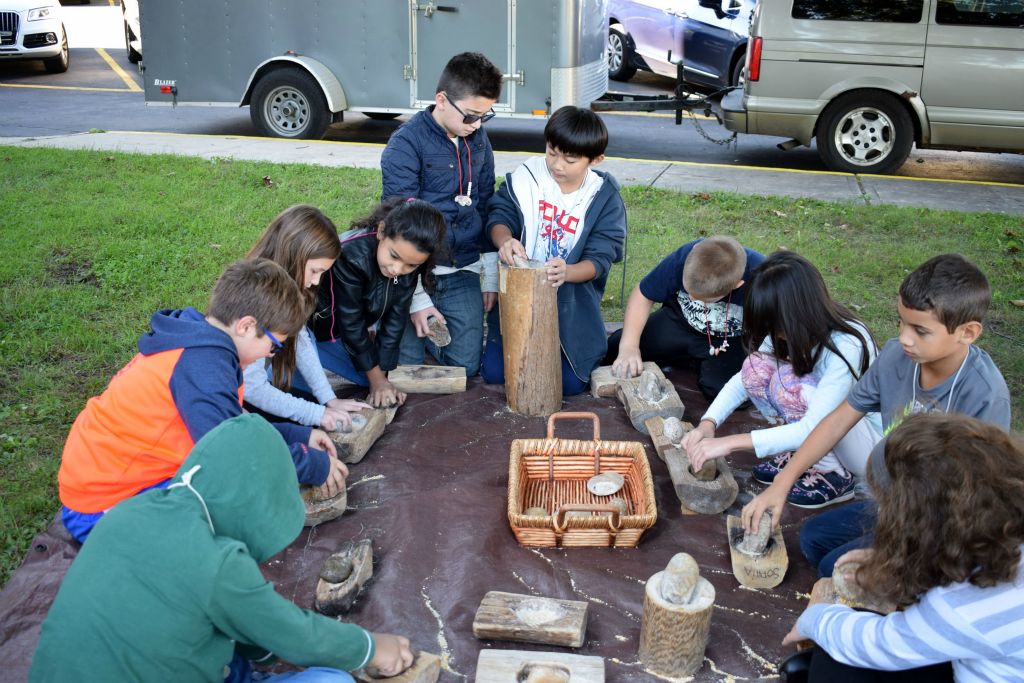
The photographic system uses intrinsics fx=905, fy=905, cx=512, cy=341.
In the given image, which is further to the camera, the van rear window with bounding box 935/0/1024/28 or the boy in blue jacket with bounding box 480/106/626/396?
the van rear window with bounding box 935/0/1024/28

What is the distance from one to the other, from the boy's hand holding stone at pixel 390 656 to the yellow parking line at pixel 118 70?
36.0 ft

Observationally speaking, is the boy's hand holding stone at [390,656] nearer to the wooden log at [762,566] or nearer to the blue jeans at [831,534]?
the wooden log at [762,566]

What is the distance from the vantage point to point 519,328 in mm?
3514

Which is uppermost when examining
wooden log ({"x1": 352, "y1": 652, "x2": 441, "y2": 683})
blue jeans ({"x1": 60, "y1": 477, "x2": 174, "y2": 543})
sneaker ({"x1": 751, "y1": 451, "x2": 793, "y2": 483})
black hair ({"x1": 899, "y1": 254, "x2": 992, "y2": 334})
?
black hair ({"x1": 899, "y1": 254, "x2": 992, "y2": 334})

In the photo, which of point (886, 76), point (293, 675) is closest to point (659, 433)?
point (293, 675)

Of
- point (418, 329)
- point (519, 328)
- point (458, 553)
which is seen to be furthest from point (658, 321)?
point (458, 553)

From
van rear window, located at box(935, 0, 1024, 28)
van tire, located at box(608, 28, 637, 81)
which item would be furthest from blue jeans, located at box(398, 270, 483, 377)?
van tire, located at box(608, 28, 637, 81)

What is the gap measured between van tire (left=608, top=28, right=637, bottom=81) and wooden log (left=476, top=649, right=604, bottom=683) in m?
9.89

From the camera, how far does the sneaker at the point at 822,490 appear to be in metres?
2.95

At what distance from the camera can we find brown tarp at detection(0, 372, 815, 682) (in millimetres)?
2318

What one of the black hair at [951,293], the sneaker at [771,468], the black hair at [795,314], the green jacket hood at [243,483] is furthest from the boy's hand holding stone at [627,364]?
the green jacket hood at [243,483]

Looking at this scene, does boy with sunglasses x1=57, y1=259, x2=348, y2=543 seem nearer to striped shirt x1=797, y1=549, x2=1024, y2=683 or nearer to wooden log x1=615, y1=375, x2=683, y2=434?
wooden log x1=615, y1=375, x2=683, y2=434

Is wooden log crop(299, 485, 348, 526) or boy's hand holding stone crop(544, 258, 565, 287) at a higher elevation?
boy's hand holding stone crop(544, 258, 565, 287)

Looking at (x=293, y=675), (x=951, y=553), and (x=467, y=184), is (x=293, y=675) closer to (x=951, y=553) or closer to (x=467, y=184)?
(x=951, y=553)
